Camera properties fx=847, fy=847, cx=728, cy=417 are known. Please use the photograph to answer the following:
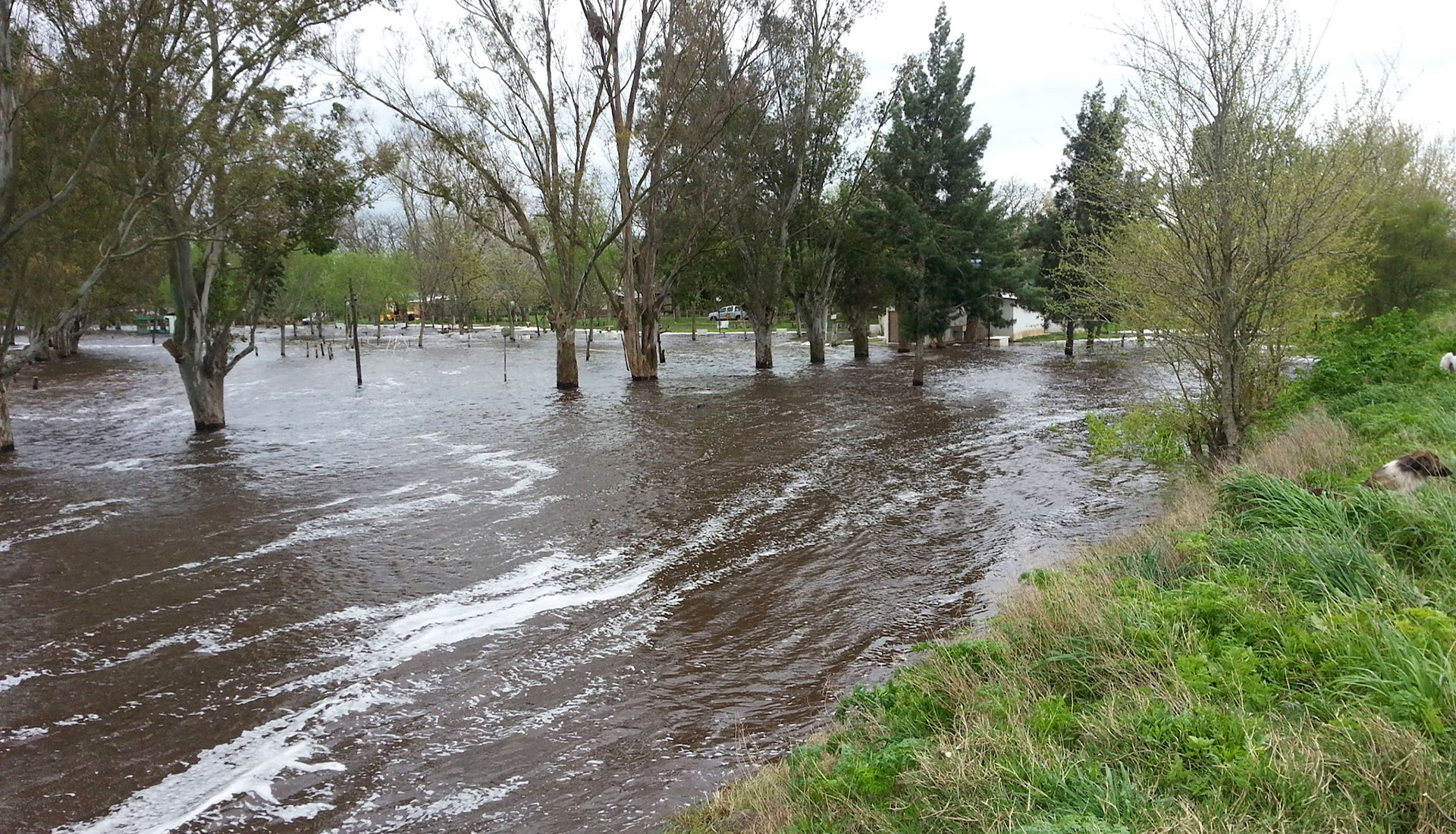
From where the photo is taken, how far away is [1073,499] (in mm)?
11844

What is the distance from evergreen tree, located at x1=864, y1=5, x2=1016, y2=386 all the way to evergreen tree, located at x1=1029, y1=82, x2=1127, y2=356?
2.72 metres

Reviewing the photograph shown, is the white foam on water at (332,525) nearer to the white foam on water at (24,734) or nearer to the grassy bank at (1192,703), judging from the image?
the white foam on water at (24,734)

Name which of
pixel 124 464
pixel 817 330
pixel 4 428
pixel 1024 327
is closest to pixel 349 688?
pixel 124 464

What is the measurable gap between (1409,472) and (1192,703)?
13.5ft

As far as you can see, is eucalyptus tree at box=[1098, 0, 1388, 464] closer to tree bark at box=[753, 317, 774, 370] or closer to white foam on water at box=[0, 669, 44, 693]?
white foam on water at box=[0, 669, 44, 693]

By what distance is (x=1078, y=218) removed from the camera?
35.5m

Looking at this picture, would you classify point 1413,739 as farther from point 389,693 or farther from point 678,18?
point 678,18

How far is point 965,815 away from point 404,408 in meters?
23.4

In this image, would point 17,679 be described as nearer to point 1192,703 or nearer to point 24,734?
point 24,734

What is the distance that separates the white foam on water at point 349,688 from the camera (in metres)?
4.93

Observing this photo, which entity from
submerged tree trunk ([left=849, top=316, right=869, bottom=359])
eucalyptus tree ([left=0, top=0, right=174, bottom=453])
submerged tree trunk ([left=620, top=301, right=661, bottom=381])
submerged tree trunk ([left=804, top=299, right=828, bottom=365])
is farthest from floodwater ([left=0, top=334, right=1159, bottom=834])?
submerged tree trunk ([left=849, top=316, right=869, bottom=359])

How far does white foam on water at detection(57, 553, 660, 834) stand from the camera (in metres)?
4.93

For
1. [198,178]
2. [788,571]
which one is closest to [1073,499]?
[788,571]

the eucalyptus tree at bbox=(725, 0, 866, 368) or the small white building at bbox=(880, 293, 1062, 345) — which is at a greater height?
the eucalyptus tree at bbox=(725, 0, 866, 368)
